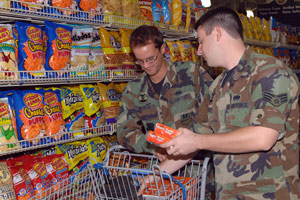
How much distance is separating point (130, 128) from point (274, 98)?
1377mm

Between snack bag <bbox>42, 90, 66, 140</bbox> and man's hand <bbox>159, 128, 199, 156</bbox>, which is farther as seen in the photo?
snack bag <bbox>42, 90, 66, 140</bbox>

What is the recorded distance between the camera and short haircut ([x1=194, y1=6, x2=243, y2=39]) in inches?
66.1

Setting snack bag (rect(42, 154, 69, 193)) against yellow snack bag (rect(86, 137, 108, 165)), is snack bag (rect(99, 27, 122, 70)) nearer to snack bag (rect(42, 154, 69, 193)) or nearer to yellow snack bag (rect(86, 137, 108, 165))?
yellow snack bag (rect(86, 137, 108, 165))

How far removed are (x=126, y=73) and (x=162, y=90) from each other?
25.1 inches

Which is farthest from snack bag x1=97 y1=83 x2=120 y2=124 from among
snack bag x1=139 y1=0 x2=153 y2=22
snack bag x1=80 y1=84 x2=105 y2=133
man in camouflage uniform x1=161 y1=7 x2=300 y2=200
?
man in camouflage uniform x1=161 y1=7 x2=300 y2=200

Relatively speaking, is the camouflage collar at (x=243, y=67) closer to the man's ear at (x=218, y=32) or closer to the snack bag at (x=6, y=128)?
the man's ear at (x=218, y=32)

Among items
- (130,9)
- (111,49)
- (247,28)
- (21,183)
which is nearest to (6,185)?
(21,183)

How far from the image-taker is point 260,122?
1.47 metres

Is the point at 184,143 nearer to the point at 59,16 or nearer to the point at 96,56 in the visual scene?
the point at 59,16

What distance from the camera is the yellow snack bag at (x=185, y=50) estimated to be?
377 cm

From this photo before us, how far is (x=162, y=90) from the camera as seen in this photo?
8.63 ft

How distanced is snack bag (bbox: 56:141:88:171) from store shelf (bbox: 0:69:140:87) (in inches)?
23.1

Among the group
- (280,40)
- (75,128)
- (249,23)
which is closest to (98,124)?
(75,128)

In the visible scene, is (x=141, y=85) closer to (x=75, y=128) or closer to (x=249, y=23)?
(x=75, y=128)
